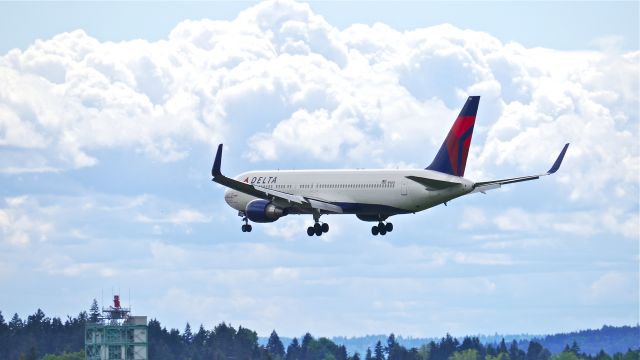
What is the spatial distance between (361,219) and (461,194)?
1428 cm

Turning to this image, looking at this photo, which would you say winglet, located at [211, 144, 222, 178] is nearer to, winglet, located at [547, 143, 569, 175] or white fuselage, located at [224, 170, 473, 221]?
white fuselage, located at [224, 170, 473, 221]

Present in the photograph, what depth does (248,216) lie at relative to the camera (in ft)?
455

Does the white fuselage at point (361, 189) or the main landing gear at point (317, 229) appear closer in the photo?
the white fuselage at point (361, 189)

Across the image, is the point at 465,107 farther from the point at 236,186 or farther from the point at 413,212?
the point at 236,186

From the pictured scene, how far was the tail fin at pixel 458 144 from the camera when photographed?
433 ft

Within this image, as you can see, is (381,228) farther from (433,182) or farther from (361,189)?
(433,182)

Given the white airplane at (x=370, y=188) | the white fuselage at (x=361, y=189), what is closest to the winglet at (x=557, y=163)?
the white airplane at (x=370, y=188)

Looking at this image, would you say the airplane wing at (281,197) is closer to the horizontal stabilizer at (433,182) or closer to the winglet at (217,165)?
the winglet at (217,165)

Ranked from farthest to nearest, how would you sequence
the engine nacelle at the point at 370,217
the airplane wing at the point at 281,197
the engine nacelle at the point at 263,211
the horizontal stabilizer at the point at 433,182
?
1. the engine nacelle at the point at 370,217
2. the engine nacelle at the point at 263,211
3. the airplane wing at the point at 281,197
4. the horizontal stabilizer at the point at 433,182

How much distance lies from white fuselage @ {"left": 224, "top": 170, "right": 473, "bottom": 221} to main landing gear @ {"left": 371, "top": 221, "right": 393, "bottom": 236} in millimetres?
4024

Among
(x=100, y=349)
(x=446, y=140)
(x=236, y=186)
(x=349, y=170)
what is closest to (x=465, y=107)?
(x=446, y=140)

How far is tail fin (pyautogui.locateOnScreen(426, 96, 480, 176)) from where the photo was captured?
132 meters

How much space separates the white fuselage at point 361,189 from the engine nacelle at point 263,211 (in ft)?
2.23

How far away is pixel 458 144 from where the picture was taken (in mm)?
133000
